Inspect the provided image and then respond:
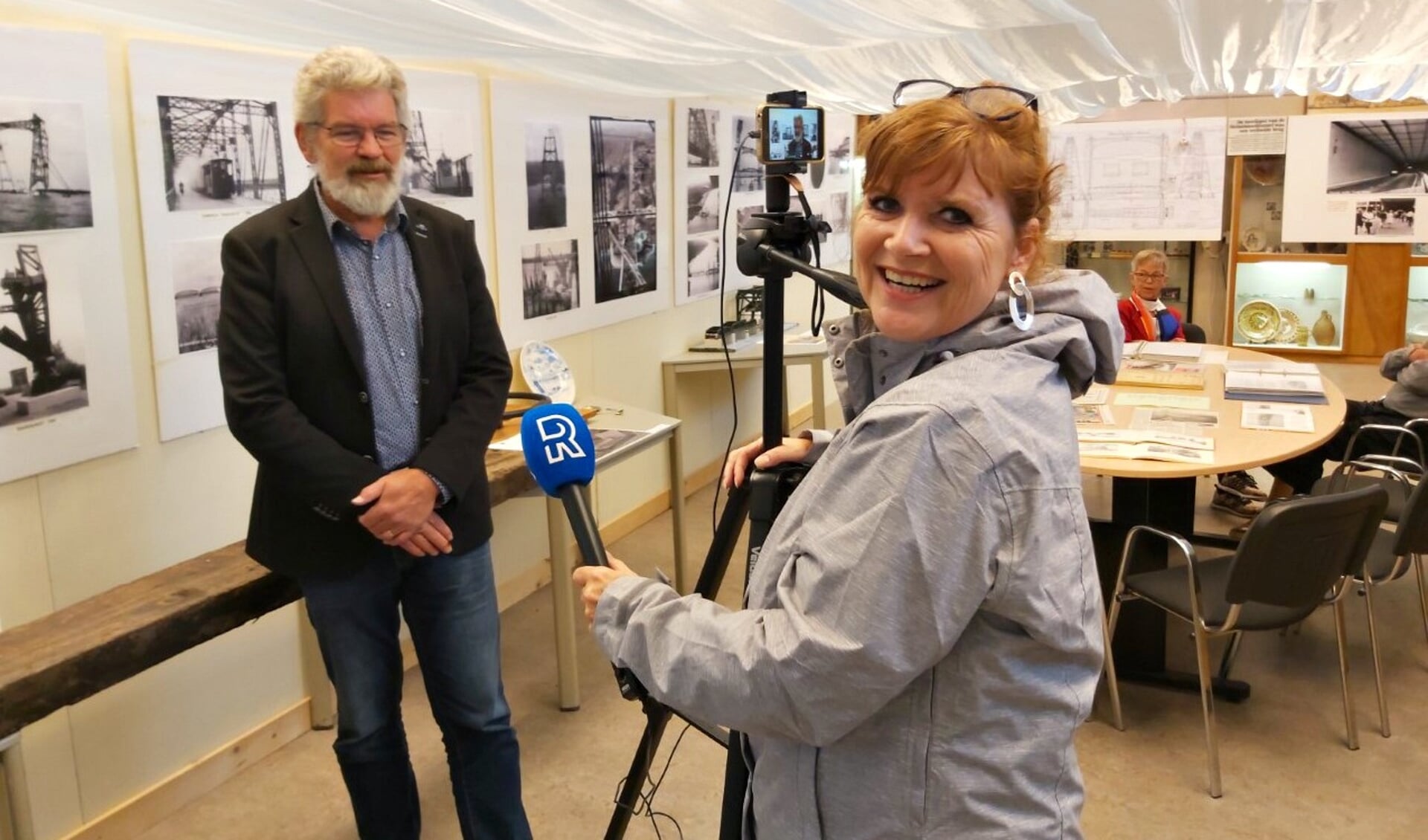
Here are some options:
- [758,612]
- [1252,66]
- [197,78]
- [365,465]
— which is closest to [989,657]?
[758,612]

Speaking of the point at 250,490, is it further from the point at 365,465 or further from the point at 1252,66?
the point at 1252,66

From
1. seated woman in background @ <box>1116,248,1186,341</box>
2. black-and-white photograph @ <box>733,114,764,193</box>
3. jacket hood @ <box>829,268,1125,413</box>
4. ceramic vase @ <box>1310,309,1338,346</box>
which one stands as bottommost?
ceramic vase @ <box>1310,309,1338,346</box>

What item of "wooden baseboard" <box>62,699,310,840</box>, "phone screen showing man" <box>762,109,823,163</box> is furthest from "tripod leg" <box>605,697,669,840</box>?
"wooden baseboard" <box>62,699,310,840</box>

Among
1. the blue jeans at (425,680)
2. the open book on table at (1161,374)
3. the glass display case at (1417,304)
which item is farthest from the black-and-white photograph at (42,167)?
the glass display case at (1417,304)

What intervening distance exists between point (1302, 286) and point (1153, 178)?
1.16 meters

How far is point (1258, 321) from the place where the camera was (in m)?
7.38

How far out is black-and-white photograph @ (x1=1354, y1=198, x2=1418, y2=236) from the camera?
6887mm

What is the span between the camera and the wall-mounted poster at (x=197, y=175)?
2488 millimetres

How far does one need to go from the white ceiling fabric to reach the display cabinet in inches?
110

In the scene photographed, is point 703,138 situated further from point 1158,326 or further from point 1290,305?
point 1290,305

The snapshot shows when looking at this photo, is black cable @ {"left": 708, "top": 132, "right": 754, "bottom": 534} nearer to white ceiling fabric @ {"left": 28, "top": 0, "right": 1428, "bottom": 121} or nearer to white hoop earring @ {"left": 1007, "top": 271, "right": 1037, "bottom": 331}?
white ceiling fabric @ {"left": 28, "top": 0, "right": 1428, "bottom": 121}

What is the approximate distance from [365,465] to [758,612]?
112cm

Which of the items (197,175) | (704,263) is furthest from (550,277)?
(197,175)

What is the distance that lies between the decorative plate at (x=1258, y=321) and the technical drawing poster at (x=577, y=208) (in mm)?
4377
